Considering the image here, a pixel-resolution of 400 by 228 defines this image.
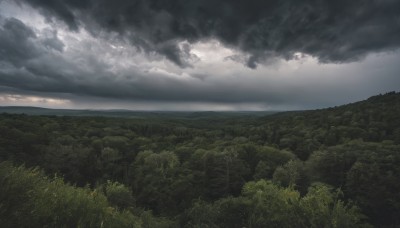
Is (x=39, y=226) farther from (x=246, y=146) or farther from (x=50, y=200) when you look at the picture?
Result: (x=246, y=146)

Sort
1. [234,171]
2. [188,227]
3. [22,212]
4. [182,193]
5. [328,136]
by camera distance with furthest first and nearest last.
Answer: [328,136] < [234,171] < [182,193] < [188,227] < [22,212]

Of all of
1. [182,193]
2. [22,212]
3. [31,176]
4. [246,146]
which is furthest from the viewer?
[246,146]

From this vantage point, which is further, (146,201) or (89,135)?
(89,135)

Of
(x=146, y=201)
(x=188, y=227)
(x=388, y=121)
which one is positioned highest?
(x=388, y=121)

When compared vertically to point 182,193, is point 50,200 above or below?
above

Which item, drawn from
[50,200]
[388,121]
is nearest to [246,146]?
[388,121]

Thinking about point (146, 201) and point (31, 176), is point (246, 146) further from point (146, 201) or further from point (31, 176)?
point (31, 176)
